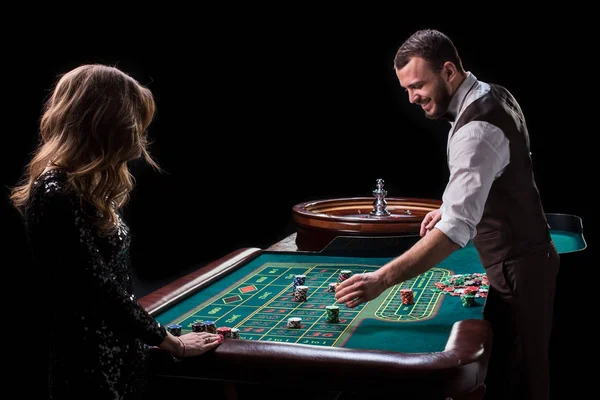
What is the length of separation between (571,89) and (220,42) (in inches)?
125

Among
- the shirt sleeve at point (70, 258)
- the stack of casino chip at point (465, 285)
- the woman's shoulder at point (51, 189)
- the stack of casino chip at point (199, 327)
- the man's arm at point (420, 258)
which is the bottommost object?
the stack of casino chip at point (465, 285)

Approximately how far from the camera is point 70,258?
161 centimetres

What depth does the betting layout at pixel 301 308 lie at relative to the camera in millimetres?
2287

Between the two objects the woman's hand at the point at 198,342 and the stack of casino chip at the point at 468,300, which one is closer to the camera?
the woman's hand at the point at 198,342

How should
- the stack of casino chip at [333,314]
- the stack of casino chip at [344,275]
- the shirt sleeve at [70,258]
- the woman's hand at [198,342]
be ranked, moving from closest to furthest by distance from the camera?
the shirt sleeve at [70,258] < the woman's hand at [198,342] < the stack of casino chip at [333,314] < the stack of casino chip at [344,275]

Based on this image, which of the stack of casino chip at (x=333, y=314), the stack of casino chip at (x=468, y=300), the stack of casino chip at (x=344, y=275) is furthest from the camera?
the stack of casino chip at (x=344, y=275)

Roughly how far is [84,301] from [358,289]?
3.01 feet

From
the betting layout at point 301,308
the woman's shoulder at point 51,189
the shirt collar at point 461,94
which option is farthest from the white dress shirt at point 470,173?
the woman's shoulder at point 51,189

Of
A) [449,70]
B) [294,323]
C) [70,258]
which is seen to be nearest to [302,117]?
[449,70]

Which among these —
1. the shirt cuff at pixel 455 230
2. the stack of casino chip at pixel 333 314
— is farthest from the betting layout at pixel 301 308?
the shirt cuff at pixel 455 230

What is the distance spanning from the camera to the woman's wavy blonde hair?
1.65m

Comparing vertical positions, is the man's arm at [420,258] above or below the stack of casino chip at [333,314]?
above

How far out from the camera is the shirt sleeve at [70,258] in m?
1.59

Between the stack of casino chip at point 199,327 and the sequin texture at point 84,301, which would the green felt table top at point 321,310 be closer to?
the stack of casino chip at point 199,327
